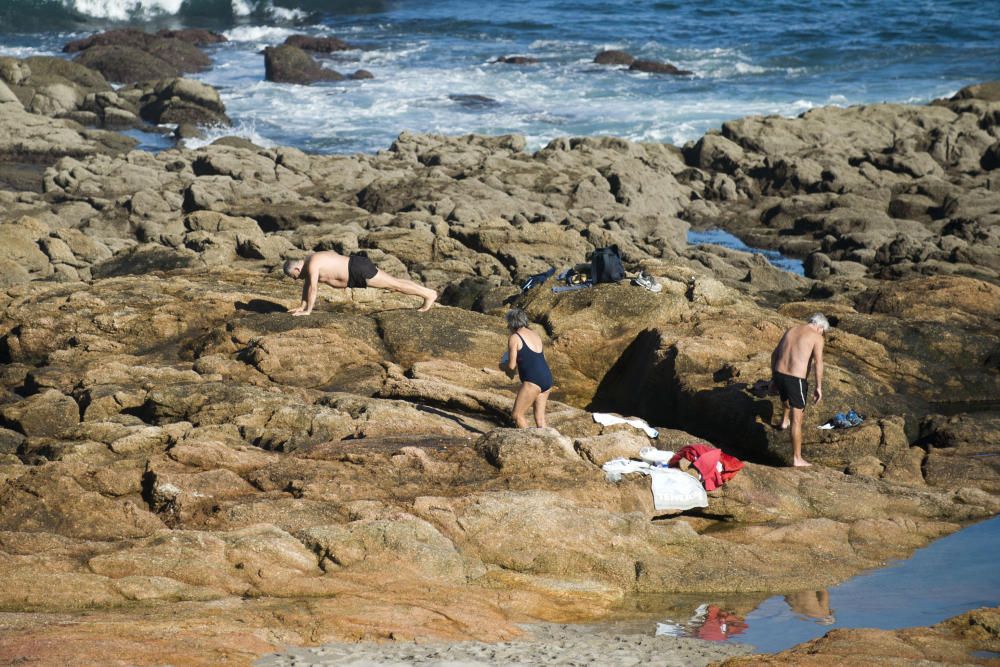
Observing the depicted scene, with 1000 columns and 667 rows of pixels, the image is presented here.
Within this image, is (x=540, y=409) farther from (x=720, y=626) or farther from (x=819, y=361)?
(x=720, y=626)

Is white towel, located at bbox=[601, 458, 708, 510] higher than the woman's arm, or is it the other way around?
the woman's arm

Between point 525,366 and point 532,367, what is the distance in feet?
0.26

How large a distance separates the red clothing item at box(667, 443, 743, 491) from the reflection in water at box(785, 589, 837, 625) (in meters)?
1.75

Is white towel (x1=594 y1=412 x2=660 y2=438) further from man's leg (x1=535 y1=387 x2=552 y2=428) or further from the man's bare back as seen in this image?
the man's bare back

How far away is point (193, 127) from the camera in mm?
42469

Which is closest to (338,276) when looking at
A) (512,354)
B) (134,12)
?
(512,354)

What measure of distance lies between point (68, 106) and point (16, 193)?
49.1 ft

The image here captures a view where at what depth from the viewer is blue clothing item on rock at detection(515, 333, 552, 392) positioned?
12312mm

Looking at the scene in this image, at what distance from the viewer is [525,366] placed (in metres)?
12.3

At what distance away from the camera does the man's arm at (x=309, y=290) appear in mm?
15289

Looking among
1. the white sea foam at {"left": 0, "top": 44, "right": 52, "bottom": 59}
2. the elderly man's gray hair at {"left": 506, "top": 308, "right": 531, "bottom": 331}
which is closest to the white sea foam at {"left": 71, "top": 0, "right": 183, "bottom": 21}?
the white sea foam at {"left": 0, "top": 44, "right": 52, "bottom": 59}

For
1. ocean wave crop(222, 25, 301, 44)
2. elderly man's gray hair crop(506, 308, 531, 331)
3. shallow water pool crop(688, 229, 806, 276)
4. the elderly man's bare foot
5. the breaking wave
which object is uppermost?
the breaking wave

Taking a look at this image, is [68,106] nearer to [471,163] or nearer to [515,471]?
[471,163]

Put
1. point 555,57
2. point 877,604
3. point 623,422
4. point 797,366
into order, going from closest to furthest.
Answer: point 877,604
point 623,422
point 797,366
point 555,57
